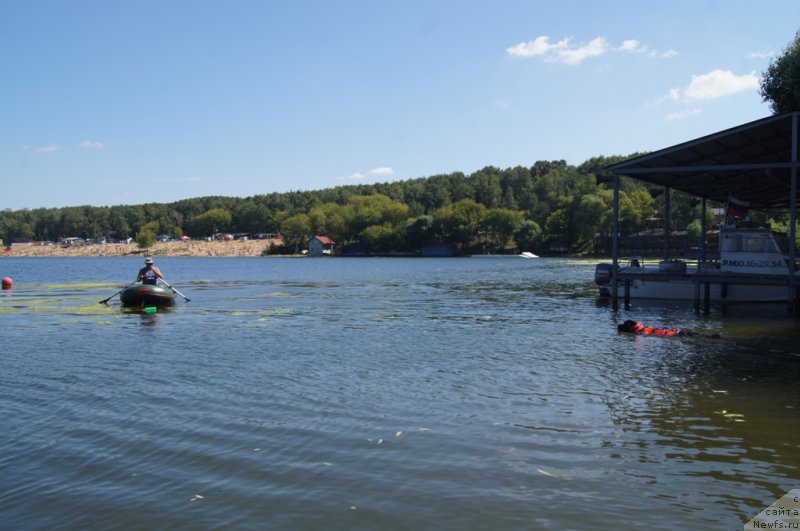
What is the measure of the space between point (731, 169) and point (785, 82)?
19.9 m

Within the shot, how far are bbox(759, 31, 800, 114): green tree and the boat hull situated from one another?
126ft

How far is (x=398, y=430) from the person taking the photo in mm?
10617

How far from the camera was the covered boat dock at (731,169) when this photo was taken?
24438 millimetres

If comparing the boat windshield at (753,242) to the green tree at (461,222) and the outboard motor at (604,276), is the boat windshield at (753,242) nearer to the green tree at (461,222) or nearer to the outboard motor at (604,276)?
the outboard motor at (604,276)

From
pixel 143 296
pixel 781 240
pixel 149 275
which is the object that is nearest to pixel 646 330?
pixel 781 240

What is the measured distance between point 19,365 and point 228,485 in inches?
468

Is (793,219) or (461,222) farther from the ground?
(461,222)

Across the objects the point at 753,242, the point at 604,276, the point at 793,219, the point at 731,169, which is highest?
the point at 731,169

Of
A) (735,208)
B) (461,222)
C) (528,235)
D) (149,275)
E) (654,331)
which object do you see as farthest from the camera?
(461,222)

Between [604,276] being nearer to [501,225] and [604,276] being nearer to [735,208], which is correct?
[735,208]

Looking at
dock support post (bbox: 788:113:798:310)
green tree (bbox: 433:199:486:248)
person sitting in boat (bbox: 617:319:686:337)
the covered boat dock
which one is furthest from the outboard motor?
green tree (bbox: 433:199:486:248)

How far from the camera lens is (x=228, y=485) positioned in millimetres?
8281

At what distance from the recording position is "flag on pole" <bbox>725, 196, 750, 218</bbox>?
30844 mm

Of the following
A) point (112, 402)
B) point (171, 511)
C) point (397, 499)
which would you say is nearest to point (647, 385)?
point (397, 499)
